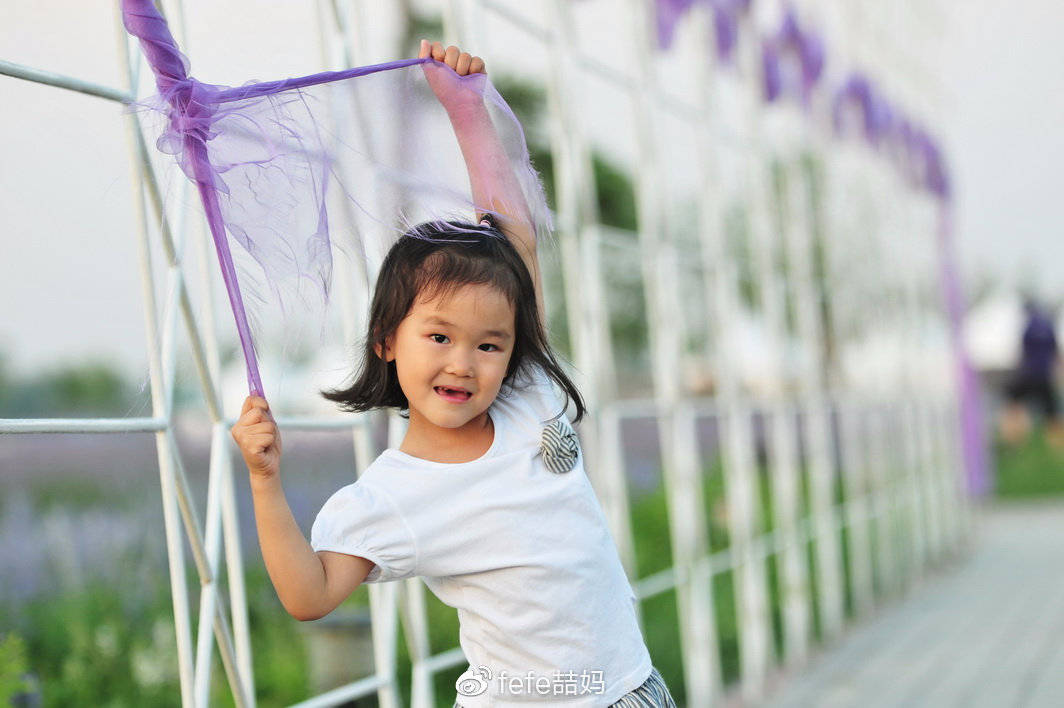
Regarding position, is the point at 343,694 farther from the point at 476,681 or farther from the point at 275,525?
the point at 275,525

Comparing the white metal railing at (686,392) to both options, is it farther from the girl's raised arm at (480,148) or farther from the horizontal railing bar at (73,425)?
the girl's raised arm at (480,148)

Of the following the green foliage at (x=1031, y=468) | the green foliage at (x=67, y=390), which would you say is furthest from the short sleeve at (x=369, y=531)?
the green foliage at (x=1031, y=468)

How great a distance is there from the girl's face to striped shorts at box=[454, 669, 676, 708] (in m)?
0.35

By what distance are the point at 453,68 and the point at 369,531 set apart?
513mm

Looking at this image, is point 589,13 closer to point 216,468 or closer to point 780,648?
point 216,468

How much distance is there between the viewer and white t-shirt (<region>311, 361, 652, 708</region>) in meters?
1.40

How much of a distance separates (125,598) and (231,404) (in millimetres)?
2156

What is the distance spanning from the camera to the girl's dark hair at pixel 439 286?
1414 millimetres

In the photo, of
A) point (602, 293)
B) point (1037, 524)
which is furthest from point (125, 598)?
point (1037, 524)

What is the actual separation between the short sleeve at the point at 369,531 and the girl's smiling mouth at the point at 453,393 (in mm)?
117

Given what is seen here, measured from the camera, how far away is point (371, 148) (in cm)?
143

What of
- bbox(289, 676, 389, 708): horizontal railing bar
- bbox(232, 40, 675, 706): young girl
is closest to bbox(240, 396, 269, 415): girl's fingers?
bbox(232, 40, 675, 706): young girl

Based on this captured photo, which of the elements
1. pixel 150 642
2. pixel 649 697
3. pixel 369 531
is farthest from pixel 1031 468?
pixel 369 531

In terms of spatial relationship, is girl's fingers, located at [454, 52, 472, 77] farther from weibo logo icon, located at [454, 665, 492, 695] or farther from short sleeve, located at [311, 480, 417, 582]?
weibo logo icon, located at [454, 665, 492, 695]
